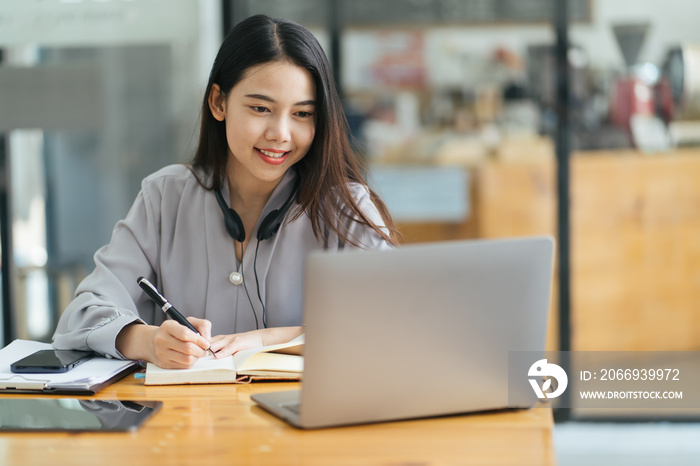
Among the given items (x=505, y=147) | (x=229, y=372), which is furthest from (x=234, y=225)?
(x=505, y=147)

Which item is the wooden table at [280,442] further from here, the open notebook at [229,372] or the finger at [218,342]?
the finger at [218,342]

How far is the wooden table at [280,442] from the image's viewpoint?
3.25 feet

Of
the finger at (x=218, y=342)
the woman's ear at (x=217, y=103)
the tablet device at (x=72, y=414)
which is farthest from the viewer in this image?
the woman's ear at (x=217, y=103)

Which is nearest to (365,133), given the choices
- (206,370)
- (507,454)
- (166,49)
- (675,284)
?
(166,49)

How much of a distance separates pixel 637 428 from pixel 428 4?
185 cm

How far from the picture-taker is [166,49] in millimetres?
2920

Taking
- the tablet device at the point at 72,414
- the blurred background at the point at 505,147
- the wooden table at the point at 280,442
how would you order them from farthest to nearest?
the blurred background at the point at 505,147
the tablet device at the point at 72,414
the wooden table at the point at 280,442

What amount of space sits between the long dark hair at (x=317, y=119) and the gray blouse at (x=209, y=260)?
3 cm

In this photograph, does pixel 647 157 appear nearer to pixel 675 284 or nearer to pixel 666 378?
pixel 675 284

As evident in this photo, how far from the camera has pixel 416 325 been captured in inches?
41.3

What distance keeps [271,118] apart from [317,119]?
0.32ft

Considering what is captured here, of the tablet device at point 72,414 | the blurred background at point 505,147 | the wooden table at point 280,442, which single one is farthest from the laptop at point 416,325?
the blurred background at point 505,147

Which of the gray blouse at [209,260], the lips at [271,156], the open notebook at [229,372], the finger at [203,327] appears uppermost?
the lips at [271,156]

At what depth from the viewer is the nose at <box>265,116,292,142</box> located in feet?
5.50
